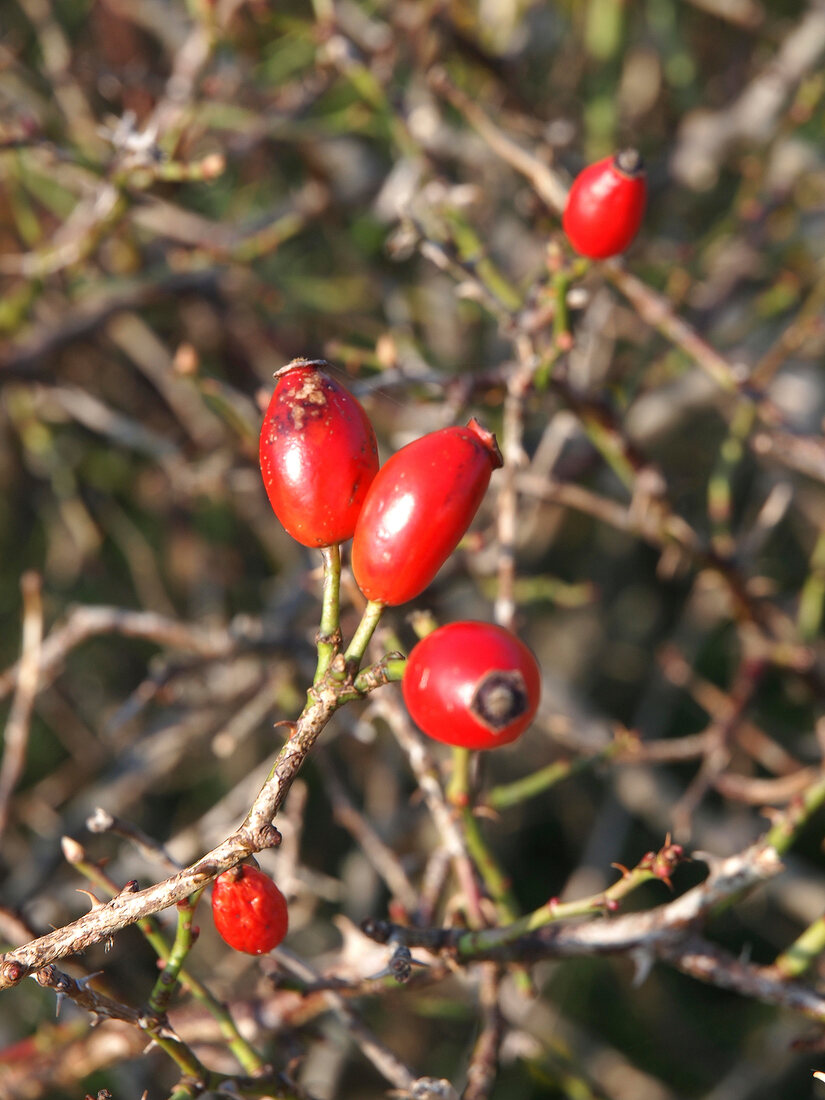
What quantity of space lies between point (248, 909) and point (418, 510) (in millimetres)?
498

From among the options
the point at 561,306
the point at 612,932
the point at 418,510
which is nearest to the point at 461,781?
the point at 612,932

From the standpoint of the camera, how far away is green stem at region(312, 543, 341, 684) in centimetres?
107

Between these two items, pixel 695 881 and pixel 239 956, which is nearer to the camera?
pixel 239 956

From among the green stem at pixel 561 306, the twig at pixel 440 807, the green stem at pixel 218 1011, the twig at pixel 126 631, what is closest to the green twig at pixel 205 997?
the green stem at pixel 218 1011

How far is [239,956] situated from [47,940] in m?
2.09

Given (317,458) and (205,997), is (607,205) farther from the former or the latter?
(205,997)

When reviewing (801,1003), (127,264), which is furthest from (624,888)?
(127,264)

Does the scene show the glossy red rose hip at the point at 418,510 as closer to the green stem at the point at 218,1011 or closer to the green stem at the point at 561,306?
the green stem at the point at 218,1011

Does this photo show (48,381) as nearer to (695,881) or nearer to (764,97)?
(764,97)

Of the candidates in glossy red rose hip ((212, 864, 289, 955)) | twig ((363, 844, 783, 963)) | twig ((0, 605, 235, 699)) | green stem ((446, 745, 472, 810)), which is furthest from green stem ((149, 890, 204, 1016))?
twig ((0, 605, 235, 699))

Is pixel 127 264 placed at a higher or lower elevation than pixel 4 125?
higher

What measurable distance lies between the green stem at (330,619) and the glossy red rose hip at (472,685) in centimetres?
10

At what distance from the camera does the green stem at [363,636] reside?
1061 mm

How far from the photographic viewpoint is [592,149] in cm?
338
